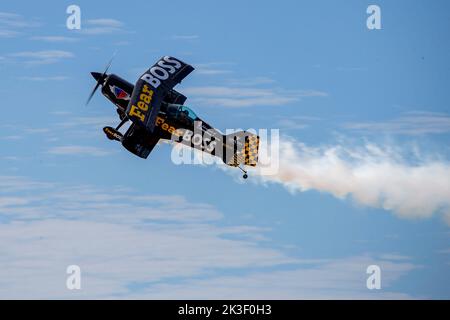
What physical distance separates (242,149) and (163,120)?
4.69m

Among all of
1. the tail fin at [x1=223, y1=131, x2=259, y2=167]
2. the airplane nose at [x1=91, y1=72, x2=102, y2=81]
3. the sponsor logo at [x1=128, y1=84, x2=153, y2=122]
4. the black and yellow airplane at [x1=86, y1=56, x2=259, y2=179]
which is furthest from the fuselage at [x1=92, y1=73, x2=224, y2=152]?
the airplane nose at [x1=91, y1=72, x2=102, y2=81]

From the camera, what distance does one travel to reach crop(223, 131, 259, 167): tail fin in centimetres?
6047

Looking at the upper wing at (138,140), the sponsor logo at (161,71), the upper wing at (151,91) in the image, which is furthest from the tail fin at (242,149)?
the sponsor logo at (161,71)

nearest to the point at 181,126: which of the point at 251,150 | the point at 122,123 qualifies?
the point at 122,123

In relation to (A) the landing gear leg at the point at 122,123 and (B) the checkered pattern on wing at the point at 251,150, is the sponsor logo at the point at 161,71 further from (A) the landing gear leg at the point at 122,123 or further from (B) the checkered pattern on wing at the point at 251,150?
(B) the checkered pattern on wing at the point at 251,150

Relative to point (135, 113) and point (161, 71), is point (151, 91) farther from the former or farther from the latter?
point (161, 71)

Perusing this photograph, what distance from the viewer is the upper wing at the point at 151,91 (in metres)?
59.1

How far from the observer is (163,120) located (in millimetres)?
60750

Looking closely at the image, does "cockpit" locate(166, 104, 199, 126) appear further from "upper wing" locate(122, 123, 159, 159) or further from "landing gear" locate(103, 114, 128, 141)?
"landing gear" locate(103, 114, 128, 141)
